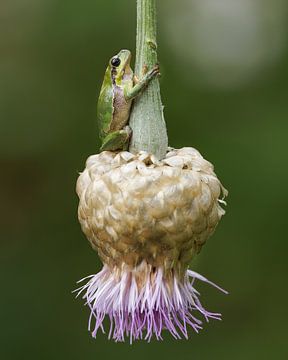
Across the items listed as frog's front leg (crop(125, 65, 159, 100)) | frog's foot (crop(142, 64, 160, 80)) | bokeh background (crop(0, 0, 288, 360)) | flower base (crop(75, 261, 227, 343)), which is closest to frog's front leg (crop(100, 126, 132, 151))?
frog's front leg (crop(125, 65, 159, 100))

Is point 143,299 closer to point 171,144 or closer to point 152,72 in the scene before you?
point 152,72

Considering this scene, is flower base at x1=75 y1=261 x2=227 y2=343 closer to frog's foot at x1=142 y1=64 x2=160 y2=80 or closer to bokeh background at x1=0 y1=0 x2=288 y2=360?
frog's foot at x1=142 y1=64 x2=160 y2=80

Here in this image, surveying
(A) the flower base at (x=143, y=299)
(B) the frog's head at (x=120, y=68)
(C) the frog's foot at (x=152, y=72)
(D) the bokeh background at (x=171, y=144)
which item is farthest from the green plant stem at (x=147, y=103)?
(D) the bokeh background at (x=171, y=144)

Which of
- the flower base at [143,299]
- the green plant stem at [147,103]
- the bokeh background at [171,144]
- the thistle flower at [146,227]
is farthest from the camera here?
the bokeh background at [171,144]

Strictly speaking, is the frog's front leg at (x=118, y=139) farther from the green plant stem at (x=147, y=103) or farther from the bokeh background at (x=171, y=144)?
the bokeh background at (x=171, y=144)
